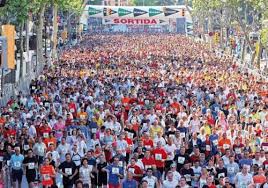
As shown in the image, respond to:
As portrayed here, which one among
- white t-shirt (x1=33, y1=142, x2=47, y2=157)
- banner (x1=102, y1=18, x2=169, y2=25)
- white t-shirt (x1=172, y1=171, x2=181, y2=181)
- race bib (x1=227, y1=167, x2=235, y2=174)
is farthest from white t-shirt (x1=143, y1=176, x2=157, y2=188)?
banner (x1=102, y1=18, x2=169, y2=25)

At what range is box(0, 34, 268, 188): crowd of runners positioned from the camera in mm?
16062

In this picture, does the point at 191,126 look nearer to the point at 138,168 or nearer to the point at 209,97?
the point at 138,168

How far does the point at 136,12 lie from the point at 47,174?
296ft

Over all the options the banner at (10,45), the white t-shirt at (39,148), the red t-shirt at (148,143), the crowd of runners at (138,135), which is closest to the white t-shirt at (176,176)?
the crowd of runners at (138,135)

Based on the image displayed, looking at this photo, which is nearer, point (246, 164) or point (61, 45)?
point (246, 164)

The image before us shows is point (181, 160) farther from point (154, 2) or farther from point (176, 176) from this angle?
point (154, 2)

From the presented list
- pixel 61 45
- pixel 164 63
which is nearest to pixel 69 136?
pixel 164 63

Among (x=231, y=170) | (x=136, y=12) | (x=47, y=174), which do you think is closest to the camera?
(x=47, y=174)

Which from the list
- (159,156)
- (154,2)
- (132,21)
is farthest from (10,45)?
(154,2)

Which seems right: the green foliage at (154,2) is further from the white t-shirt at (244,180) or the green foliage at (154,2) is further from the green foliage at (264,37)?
the white t-shirt at (244,180)

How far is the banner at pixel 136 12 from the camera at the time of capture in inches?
4018

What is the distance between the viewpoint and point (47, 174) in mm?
15992

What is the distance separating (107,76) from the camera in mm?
37219

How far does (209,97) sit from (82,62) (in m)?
21.5
